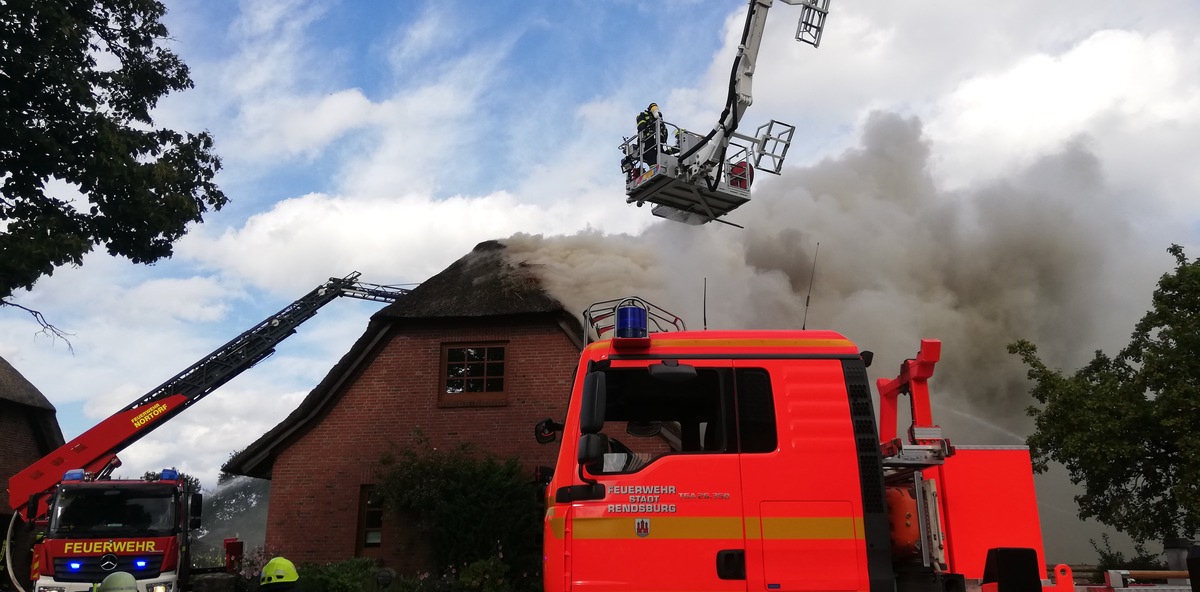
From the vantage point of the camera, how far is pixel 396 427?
15.3 m

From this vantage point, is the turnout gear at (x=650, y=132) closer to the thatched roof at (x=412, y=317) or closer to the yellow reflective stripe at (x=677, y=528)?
the thatched roof at (x=412, y=317)

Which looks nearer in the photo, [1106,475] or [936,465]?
[936,465]

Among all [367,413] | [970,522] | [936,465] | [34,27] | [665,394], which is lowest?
[970,522]

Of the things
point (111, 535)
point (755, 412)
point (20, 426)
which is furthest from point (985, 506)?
point (20, 426)

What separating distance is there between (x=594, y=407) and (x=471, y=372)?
454 inches

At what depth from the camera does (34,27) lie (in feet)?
49.4

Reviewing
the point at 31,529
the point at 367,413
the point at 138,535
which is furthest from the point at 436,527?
the point at 31,529

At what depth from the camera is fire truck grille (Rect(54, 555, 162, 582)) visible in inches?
462

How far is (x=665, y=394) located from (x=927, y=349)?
5.50ft

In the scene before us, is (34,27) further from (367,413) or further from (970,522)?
(970,522)

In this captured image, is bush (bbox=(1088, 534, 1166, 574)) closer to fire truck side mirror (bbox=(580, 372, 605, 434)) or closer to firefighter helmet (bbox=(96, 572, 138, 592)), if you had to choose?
fire truck side mirror (bbox=(580, 372, 605, 434))

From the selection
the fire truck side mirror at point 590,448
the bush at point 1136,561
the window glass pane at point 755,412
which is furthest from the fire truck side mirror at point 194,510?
the bush at point 1136,561

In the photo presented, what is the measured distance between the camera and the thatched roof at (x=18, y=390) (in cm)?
2445

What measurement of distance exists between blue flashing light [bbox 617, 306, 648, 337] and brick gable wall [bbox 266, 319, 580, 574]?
31.8 ft
